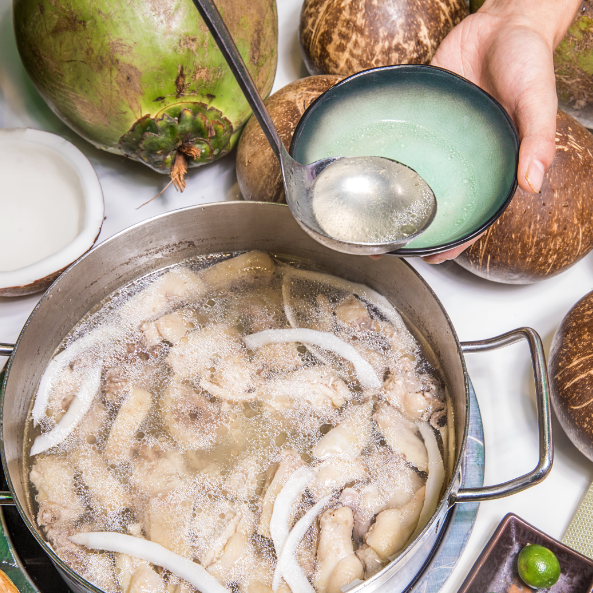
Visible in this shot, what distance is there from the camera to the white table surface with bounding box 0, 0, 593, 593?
3.01 feet

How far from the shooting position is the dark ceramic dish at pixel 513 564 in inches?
32.3

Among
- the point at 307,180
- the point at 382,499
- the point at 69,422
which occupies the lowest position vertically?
the point at 382,499

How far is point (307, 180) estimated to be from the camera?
0.72m

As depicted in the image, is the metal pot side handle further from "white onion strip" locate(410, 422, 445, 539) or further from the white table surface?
the white table surface

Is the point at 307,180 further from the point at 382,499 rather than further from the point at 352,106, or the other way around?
the point at 382,499

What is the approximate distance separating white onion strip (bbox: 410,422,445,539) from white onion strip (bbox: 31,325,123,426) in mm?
492

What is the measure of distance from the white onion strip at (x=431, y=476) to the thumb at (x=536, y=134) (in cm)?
37

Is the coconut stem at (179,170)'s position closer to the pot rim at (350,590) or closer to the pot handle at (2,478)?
the pot rim at (350,590)

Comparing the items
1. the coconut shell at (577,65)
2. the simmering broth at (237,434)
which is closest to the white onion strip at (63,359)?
the simmering broth at (237,434)

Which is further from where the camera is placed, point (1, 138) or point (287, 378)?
point (1, 138)

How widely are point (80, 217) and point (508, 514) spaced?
2.86 ft

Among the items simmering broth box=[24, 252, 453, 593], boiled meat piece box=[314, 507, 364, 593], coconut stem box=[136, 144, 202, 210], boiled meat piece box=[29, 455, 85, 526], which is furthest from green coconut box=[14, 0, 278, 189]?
boiled meat piece box=[314, 507, 364, 593]

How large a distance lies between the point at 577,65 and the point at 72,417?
1.09 m

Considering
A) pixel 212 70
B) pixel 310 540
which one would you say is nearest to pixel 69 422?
pixel 310 540
